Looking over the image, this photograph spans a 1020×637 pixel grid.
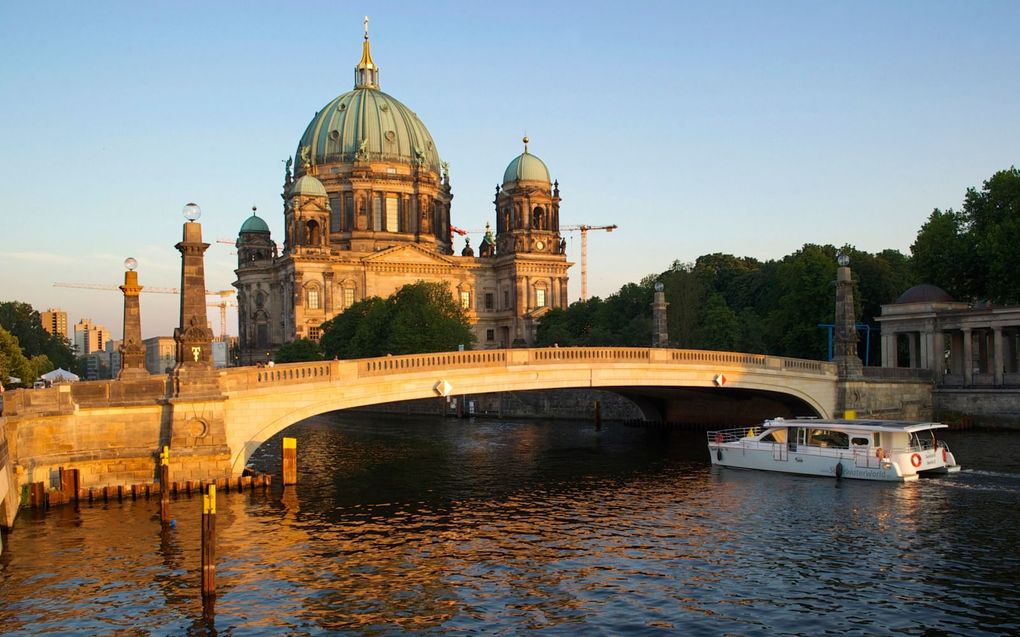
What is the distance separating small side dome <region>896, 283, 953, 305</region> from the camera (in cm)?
7281

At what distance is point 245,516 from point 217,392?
220 inches

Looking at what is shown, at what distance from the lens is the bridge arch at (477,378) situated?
4028cm

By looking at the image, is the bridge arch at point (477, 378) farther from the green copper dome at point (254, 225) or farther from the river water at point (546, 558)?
the green copper dome at point (254, 225)

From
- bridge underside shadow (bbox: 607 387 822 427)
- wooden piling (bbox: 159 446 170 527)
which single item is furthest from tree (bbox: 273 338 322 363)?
wooden piling (bbox: 159 446 170 527)

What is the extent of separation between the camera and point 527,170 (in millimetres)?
133125

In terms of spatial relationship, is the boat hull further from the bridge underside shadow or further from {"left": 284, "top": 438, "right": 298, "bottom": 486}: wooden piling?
{"left": 284, "top": 438, "right": 298, "bottom": 486}: wooden piling

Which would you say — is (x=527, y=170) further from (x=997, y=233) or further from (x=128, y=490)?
(x=128, y=490)

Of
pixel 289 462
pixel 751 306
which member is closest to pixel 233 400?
pixel 289 462

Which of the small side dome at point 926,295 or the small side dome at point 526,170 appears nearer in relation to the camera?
the small side dome at point 926,295

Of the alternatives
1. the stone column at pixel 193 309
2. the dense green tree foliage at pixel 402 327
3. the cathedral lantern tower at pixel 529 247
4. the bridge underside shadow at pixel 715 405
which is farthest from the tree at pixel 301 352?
the stone column at pixel 193 309

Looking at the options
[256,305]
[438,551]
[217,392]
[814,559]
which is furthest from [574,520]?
[256,305]

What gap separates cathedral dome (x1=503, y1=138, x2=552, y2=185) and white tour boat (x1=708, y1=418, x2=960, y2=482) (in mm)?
87556

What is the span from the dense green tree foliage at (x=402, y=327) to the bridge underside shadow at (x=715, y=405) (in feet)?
82.7

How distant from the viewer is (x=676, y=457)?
182 ft
